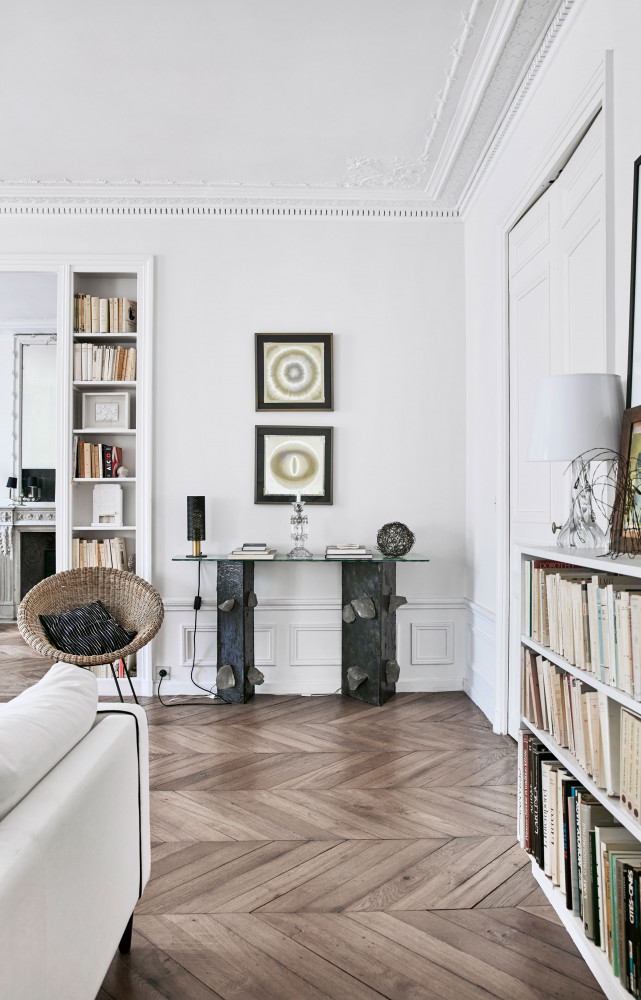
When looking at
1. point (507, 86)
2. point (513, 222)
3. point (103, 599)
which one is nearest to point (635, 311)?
point (513, 222)

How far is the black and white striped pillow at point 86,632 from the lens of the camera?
345cm

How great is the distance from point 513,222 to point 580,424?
1793 mm

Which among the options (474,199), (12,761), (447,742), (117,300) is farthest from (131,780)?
(474,199)

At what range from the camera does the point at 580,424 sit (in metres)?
1.92

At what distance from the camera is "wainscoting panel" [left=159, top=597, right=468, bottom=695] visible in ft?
13.8

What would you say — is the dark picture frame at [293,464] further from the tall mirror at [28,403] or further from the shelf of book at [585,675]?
the tall mirror at [28,403]

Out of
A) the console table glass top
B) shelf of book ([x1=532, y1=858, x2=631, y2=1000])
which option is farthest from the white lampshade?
the console table glass top

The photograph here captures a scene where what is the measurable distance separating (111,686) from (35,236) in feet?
9.37

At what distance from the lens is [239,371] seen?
4.23 meters

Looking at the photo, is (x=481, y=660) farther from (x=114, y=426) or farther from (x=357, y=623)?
(x=114, y=426)

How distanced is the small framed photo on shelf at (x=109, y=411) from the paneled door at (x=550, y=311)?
2384 mm

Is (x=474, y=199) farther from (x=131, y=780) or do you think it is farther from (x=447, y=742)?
(x=131, y=780)

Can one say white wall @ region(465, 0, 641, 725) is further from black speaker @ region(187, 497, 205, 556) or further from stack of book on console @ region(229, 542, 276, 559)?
black speaker @ region(187, 497, 205, 556)

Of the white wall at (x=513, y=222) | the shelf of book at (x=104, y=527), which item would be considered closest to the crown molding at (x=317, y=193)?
the white wall at (x=513, y=222)
